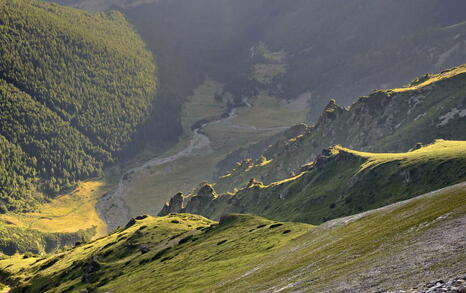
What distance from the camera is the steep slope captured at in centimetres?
5109

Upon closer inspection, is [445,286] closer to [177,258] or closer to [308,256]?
[308,256]

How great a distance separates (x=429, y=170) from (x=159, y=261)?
83953mm

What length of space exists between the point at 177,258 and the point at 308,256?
71903mm

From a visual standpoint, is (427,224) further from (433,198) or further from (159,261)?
(159,261)

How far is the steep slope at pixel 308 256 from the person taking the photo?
5109cm

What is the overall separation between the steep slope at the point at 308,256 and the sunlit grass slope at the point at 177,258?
458mm

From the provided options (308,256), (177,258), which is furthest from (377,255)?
(177,258)

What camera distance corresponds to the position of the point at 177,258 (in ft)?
475

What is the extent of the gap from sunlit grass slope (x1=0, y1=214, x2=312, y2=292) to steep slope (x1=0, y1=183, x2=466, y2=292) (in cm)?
46

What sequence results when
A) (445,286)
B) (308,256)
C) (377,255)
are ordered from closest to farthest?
(445,286)
(377,255)
(308,256)

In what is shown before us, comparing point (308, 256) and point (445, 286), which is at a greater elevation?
point (445, 286)

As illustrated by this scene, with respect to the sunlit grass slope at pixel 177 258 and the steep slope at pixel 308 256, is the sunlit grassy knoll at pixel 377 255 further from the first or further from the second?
the sunlit grass slope at pixel 177 258

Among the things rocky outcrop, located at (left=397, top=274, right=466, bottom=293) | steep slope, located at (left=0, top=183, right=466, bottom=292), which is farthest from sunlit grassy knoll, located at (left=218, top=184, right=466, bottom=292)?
rocky outcrop, located at (left=397, top=274, right=466, bottom=293)

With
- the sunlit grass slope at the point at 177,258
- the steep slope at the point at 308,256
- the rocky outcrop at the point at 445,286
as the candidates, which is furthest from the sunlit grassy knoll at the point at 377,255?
the sunlit grass slope at the point at 177,258
